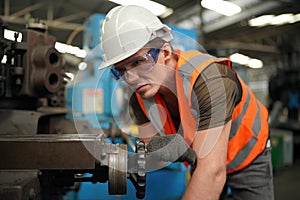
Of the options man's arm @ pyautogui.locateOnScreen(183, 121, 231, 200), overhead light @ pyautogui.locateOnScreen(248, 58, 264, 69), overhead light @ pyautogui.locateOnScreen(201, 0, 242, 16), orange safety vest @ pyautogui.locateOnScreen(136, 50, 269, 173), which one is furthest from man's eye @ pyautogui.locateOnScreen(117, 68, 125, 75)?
overhead light @ pyautogui.locateOnScreen(248, 58, 264, 69)

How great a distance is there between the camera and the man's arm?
680 mm

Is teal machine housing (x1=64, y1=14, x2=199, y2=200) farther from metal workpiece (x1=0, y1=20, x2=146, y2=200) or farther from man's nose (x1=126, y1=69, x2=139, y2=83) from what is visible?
man's nose (x1=126, y1=69, x2=139, y2=83)

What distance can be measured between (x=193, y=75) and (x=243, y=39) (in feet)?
18.6

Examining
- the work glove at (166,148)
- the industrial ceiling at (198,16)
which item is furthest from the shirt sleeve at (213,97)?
the industrial ceiling at (198,16)

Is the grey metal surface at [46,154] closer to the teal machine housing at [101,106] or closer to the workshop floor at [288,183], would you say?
the teal machine housing at [101,106]

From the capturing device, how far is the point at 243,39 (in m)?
5.96

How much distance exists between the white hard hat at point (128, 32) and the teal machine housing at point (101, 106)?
1.33 ft

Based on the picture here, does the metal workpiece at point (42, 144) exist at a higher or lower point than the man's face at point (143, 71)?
lower

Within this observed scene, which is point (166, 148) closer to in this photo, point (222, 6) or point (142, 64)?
point (142, 64)

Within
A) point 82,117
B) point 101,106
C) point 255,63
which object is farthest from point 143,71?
point 255,63

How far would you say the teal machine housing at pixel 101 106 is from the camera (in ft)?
4.49

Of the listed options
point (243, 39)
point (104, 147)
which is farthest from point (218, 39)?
point (104, 147)

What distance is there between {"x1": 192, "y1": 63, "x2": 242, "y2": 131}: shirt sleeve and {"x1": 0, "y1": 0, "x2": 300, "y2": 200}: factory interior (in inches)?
7.7

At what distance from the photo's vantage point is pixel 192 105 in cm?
75
